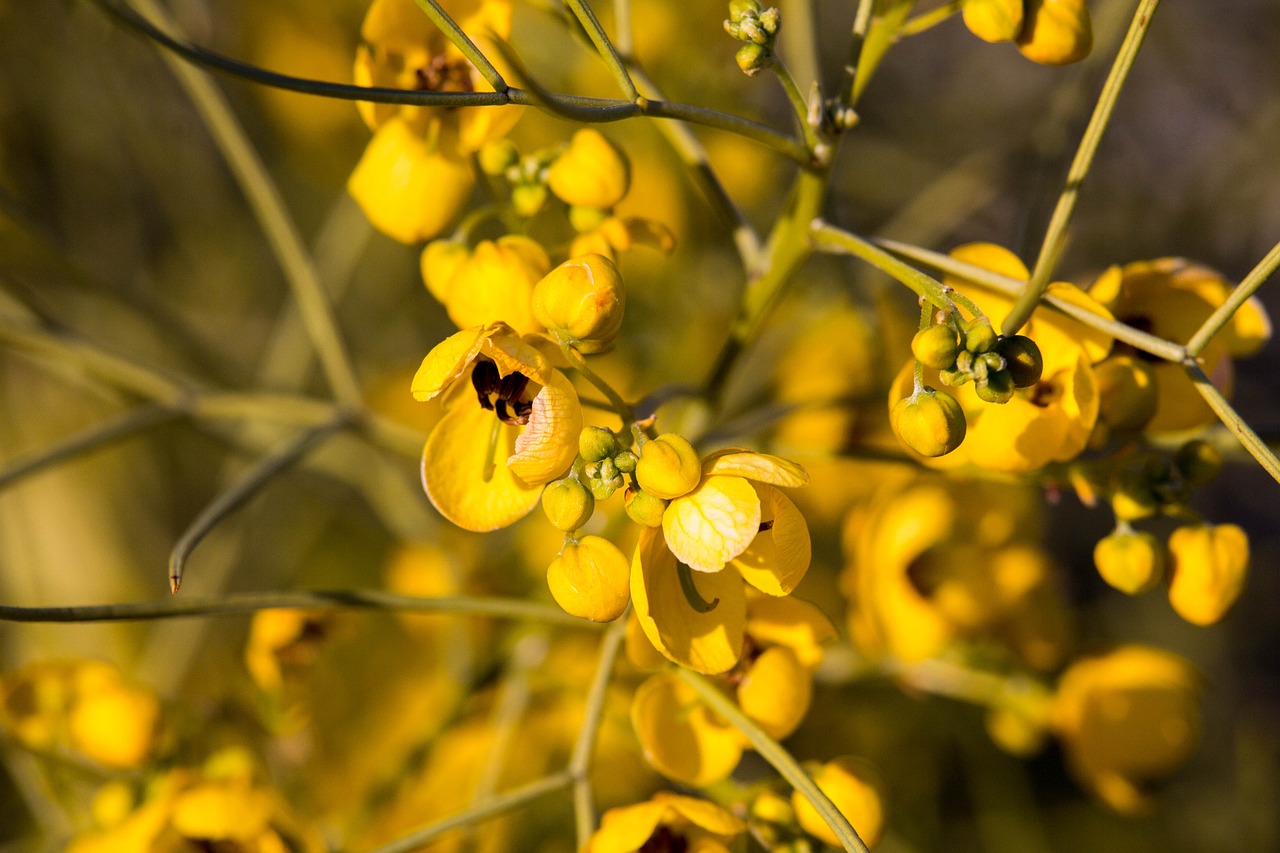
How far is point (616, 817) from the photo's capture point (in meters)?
1.37

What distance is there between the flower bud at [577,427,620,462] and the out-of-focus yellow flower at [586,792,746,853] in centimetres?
49

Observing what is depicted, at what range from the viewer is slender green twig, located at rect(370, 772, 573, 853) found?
139 centimetres

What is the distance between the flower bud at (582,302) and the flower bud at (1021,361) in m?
0.42

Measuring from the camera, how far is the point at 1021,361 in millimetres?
1104

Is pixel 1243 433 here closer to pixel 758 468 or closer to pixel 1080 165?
pixel 1080 165

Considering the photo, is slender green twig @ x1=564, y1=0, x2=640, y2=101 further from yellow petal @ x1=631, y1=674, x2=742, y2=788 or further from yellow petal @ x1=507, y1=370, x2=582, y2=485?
yellow petal @ x1=631, y1=674, x2=742, y2=788

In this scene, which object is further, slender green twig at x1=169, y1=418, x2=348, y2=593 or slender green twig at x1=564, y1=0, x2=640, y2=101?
slender green twig at x1=169, y1=418, x2=348, y2=593

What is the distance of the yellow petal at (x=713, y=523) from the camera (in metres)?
1.10

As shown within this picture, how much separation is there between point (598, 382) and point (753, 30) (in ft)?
1.45

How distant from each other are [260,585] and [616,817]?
213cm

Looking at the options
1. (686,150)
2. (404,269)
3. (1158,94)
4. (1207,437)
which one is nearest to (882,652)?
(1207,437)

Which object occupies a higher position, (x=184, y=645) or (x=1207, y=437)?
(x=1207, y=437)

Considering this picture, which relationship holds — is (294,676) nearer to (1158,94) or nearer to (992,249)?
(992,249)

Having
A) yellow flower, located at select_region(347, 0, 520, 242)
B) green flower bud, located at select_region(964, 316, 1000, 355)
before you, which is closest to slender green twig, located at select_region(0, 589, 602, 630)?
yellow flower, located at select_region(347, 0, 520, 242)
